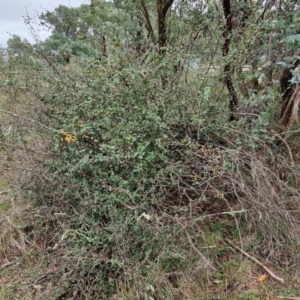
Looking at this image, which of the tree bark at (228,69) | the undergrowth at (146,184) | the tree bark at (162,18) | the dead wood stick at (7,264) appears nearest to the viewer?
the undergrowth at (146,184)

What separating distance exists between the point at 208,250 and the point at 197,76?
127cm

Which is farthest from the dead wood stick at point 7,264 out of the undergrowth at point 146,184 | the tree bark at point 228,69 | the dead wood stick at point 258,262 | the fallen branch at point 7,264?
the tree bark at point 228,69

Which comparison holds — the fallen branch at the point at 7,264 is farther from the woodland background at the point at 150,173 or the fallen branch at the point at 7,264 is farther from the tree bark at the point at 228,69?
the tree bark at the point at 228,69

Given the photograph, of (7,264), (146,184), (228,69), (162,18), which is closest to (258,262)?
(146,184)

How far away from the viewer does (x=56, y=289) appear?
5.14 feet

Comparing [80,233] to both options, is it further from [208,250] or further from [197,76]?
[197,76]

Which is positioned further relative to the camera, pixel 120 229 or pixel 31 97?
pixel 31 97

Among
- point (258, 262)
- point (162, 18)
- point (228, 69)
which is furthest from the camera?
point (162, 18)

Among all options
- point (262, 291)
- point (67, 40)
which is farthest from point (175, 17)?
point (262, 291)

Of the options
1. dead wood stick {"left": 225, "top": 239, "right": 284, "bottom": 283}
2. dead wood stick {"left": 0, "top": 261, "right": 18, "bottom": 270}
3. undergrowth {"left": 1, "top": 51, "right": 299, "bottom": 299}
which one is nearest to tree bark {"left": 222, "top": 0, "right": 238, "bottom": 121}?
undergrowth {"left": 1, "top": 51, "right": 299, "bottom": 299}

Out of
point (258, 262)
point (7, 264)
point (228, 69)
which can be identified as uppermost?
point (228, 69)

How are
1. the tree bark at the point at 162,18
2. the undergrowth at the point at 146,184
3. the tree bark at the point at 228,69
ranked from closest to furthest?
the undergrowth at the point at 146,184 → the tree bark at the point at 228,69 → the tree bark at the point at 162,18

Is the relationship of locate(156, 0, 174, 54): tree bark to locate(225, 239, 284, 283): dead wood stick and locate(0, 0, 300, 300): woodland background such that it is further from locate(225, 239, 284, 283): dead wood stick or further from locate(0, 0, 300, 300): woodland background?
locate(225, 239, 284, 283): dead wood stick

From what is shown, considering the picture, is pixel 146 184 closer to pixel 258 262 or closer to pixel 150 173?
pixel 150 173
